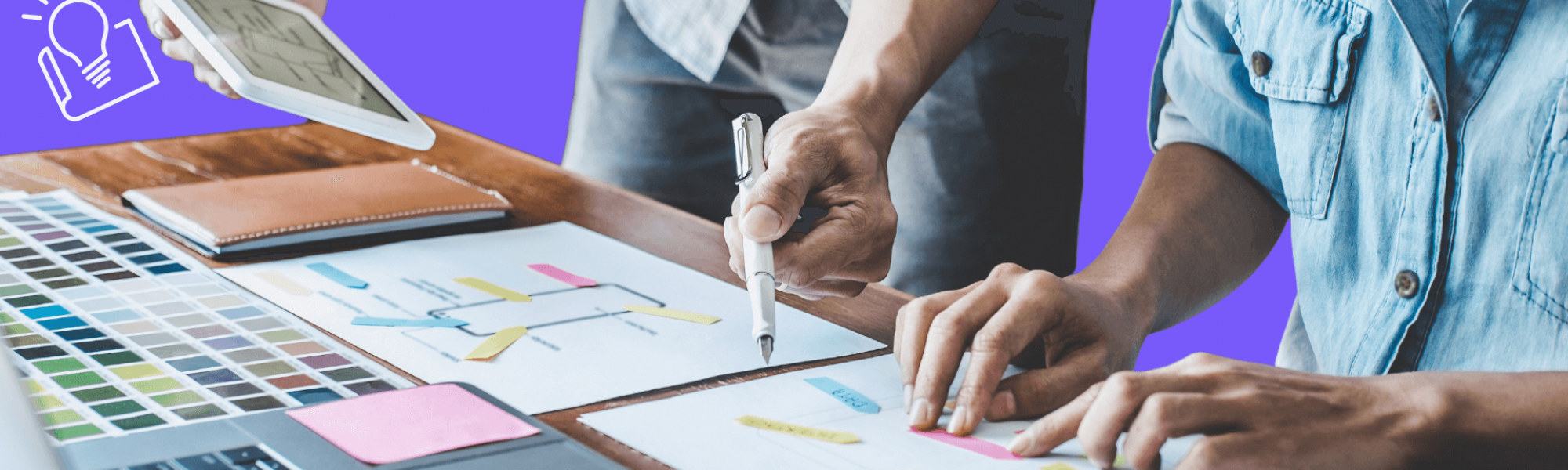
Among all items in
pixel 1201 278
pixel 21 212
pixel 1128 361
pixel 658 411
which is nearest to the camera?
pixel 658 411

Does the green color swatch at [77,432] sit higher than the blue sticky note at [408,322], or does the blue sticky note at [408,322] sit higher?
the blue sticky note at [408,322]

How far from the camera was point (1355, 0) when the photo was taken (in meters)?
0.93

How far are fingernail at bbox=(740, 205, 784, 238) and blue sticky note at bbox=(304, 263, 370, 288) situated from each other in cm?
35

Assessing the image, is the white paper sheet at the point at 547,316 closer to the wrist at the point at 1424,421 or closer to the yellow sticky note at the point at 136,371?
the yellow sticky note at the point at 136,371

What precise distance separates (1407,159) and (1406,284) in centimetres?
9

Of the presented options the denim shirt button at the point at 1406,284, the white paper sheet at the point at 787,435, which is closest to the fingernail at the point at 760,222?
the white paper sheet at the point at 787,435

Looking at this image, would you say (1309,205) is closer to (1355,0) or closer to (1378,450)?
(1355,0)

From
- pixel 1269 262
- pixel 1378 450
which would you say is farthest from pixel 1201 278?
pixel 1269 262

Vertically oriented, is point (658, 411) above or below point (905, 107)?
below

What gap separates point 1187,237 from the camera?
104 centimetres

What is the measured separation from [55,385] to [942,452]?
0.54 metres

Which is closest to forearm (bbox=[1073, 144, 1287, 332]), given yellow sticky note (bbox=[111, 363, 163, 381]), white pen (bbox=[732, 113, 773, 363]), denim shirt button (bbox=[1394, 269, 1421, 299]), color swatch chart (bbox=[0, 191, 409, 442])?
denim shirt button (bbox=[1394, 269, 1421, 299])

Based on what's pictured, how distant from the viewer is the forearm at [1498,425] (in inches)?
26.3

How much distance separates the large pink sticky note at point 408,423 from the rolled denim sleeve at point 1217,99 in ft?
2.18
